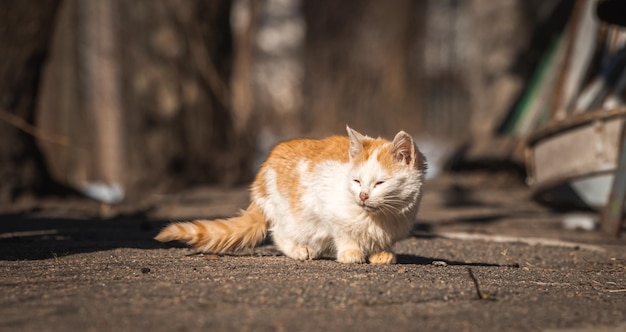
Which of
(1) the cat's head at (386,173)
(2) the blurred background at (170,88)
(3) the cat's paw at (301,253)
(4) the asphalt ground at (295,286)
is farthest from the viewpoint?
(2) the blurred background at (170,88)

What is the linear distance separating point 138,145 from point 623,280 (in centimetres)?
734

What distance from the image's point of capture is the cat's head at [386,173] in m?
4.03

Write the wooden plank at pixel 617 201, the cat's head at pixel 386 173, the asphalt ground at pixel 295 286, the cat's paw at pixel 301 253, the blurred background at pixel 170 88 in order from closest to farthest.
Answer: the asphalt ground at pixel 295 286 < the cat's head at pixel 386 173 < the cat's paw at pixel 301 253 < the wooden plank at pixel 617 201 < the blurred background at pixel 170 88

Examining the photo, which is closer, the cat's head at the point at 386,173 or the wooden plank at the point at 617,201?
the cat's head at the point at 386,173

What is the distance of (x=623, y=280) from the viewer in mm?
4180

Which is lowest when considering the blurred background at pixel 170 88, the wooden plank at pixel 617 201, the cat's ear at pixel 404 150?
the wooden plank at pixel 617 201

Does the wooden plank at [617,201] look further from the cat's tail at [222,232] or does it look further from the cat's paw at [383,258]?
the cat's tail at [222,232]

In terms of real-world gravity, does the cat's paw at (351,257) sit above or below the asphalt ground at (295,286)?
above

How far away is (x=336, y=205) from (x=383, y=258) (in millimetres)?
387

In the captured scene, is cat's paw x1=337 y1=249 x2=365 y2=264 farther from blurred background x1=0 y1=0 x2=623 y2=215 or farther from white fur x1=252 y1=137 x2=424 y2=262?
blurred background x1=0 y1=0 x2=623 y2=215

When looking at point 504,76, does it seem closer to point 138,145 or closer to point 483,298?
point 138,145

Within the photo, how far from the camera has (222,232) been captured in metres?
4.37

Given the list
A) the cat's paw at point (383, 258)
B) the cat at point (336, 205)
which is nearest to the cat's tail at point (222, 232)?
the cat at point (336, 205)

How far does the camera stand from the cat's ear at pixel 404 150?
415 centimetres
